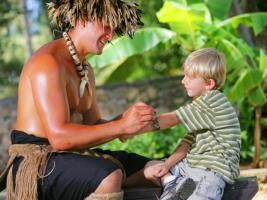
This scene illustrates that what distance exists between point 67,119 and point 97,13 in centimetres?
56

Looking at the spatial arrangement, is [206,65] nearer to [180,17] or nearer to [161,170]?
[161,170]

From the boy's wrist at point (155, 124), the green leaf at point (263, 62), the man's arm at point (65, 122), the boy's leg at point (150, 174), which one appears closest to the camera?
the man's arm at point (65, 122)

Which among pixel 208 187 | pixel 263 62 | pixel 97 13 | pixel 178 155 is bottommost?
pixel 263 62

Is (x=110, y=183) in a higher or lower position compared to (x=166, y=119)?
lower

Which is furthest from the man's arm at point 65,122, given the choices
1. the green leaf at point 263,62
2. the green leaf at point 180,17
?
the green leaf at point 263,62

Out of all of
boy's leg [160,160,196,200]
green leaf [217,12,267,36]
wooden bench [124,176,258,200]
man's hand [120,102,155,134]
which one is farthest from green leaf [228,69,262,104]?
man's hand [120,102,155,134]

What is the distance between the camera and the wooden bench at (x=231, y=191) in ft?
10.4

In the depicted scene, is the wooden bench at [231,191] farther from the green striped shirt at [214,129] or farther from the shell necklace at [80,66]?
the shell necklace at [80,66]

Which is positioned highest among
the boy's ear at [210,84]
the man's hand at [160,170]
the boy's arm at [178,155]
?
the boy's ear at [210,84]

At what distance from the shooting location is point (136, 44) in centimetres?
682

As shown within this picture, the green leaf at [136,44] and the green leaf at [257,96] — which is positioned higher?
the green leaf at [136,44]

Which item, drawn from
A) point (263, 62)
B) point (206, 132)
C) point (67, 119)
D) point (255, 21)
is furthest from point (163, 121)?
point (263, 62)

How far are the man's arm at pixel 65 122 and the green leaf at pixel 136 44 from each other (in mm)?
3954

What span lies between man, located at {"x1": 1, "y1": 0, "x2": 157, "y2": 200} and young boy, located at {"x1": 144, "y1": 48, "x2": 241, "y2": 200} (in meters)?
0.27
